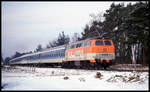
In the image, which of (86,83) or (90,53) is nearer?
(86,83)

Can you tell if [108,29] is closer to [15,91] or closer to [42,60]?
[42,60]

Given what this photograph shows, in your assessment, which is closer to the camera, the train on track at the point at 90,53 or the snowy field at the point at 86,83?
the snowy field at the point at 86,83

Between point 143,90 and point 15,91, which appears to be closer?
point 15,91

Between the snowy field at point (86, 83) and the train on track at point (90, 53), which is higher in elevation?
the train on track at point (90, 53)

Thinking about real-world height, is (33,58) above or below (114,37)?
below

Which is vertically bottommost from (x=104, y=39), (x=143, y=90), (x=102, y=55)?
(x=143, y=90)

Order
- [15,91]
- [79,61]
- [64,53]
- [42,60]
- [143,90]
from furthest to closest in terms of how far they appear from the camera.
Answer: [42,60]
[64,53]
[79,61]
[143,90]
[15,91]

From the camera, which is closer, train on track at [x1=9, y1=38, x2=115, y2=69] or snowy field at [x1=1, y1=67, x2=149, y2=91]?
snowy field at [x1=1, y1=67, x2=149, y2=91]

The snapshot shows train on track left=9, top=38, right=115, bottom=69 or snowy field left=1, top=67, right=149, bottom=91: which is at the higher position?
train on track left=9, top=38, right=115, bottom=69

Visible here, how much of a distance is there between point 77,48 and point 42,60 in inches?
688

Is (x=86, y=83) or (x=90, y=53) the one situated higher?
(x=90, y=53)

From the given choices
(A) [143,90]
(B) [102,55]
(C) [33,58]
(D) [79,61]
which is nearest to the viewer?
(A) [143,90]

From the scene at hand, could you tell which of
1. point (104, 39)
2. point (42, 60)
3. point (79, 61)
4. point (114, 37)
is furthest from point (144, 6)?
point (42, 60)

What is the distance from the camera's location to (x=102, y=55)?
944 inches
